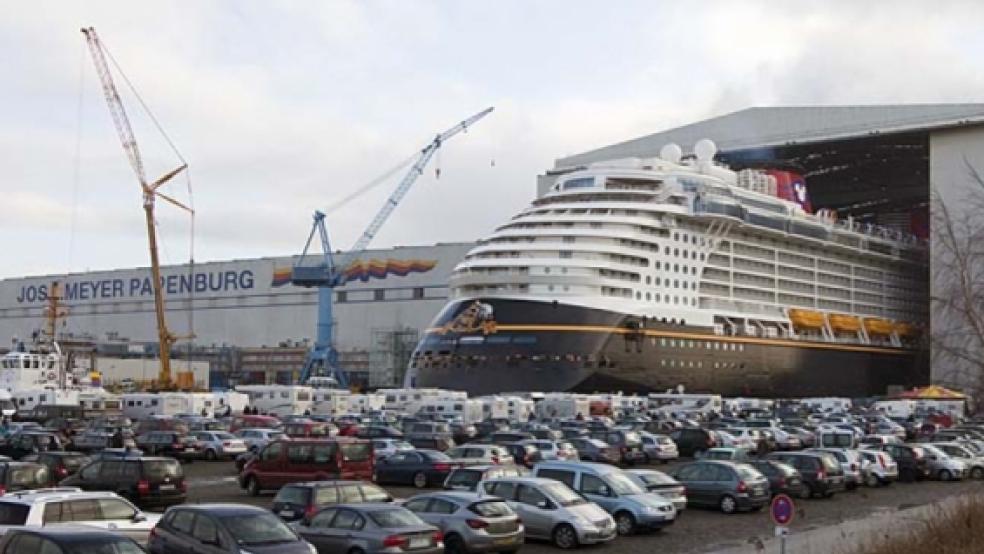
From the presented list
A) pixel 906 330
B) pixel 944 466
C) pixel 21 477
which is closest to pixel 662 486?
pixel 21 477

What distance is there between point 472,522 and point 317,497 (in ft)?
9.04

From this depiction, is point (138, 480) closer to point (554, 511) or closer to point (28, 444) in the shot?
point (554, 511)

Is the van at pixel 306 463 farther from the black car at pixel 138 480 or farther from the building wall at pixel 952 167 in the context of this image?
the building wall at pixel 952 167

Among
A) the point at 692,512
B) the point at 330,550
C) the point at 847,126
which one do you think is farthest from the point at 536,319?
the point at 330,550

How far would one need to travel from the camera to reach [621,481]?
899 inches

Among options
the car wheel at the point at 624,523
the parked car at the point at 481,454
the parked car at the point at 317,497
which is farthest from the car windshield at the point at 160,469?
the car wheel at the point at 624,523

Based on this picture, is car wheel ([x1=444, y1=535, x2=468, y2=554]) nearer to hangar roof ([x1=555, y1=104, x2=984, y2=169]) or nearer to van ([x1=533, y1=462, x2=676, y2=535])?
van ([x1=533, y1=462, x2=676, y2=535])

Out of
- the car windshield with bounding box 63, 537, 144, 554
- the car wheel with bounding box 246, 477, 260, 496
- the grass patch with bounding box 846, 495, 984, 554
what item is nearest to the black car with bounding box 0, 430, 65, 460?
the car wheel with bounding box 246, 477, 260, 496

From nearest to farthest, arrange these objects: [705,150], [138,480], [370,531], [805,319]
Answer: [370,531] < [138,480] < [805,319] < [705,150]

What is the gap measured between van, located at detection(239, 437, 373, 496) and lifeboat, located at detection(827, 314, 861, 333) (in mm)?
74514

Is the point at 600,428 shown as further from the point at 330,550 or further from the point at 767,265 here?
the point at 767,265

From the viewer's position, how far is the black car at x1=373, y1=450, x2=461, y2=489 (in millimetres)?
29484

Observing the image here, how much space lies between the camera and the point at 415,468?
29.7m

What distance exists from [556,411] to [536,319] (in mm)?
11117
